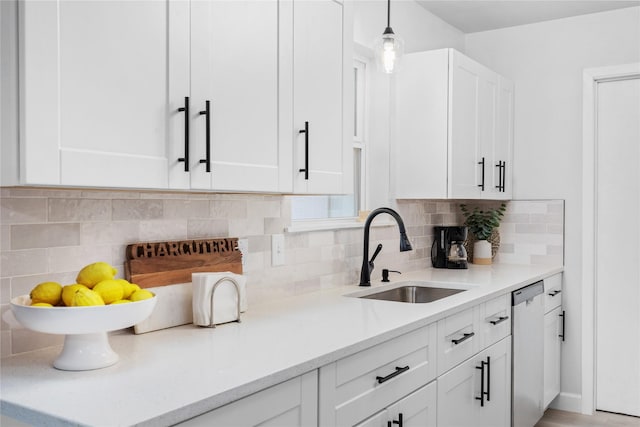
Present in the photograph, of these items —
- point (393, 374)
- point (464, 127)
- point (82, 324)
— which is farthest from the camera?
point (464, 127)

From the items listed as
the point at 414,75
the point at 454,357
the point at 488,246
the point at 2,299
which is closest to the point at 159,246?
the point at 2,299

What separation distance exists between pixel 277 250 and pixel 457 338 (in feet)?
2.61

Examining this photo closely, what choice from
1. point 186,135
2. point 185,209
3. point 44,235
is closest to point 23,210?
point 44,235

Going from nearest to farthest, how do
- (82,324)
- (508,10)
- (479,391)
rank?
1. (82,324)
2. (479,391)
3. (508,10)

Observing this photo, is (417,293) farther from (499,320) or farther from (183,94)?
(183,94)

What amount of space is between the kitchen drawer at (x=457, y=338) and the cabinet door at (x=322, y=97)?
2.13ft

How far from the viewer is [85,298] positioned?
1395mm

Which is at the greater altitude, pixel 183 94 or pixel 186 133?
pixel 183 94

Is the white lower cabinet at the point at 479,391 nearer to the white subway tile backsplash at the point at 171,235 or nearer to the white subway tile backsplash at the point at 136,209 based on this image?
the white subway tile backsplash at the point at 171,235

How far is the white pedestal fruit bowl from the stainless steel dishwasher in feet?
6.99

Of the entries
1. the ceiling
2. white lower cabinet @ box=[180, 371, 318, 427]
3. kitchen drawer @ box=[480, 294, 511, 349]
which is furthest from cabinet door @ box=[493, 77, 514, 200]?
white lower cabinet @ box=[180, 371, 318, 427]

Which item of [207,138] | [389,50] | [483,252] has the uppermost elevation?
[389,50]

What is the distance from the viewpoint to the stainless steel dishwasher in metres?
3.10

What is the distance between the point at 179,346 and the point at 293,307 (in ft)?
2.27
